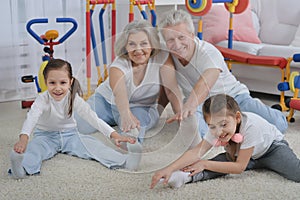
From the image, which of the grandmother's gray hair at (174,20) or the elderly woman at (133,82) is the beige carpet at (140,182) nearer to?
the elderly woman at (133,82)

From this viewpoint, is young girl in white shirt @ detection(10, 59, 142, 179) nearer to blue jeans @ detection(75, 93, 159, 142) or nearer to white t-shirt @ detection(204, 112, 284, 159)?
blue jeans @ detection(75, 93, 159, 142)

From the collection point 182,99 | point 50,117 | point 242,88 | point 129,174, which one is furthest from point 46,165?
point 242,88

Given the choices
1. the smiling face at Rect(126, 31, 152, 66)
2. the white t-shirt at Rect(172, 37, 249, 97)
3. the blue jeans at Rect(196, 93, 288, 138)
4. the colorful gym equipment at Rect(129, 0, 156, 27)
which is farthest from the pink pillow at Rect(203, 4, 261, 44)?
the smiling face at Rect(126, 31, 152, 66)

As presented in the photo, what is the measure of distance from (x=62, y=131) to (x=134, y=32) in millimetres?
505

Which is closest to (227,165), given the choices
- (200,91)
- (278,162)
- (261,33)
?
(278,162)

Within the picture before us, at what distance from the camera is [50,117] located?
1961 mm

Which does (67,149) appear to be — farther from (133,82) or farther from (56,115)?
(133,82)

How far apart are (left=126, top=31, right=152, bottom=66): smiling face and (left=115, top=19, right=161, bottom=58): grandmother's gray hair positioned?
0.01 m

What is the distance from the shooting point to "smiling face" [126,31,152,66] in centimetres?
182

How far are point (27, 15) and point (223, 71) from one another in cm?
142

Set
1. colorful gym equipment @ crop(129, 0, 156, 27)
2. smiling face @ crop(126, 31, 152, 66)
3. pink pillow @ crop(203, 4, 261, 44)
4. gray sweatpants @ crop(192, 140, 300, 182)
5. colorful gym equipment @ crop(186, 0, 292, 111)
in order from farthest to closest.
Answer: pink pillow @ crop(203, 4, 261, 44) < colorful gym equipment @ crop(129, 0, 156, 27) < colorful gym equipment @ crop(186, 0, 292, 111) < smiling face @ crop(126, 31, 152, 66) < gray sweatpants @ crop(192, 140, 300, 182)

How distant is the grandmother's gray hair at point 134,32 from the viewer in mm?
1848

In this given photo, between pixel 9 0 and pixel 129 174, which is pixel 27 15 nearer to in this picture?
pixel 9 0

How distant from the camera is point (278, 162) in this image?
1.75m
